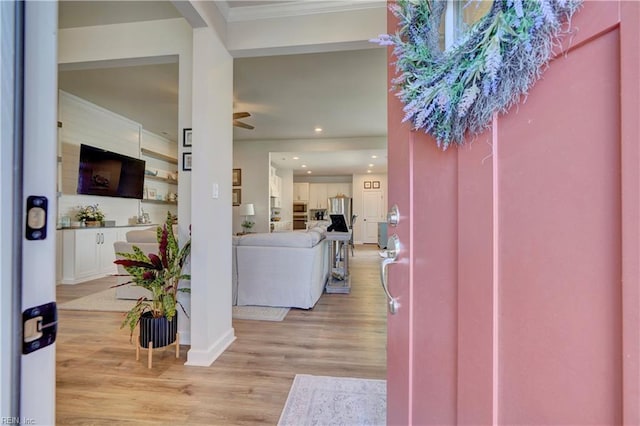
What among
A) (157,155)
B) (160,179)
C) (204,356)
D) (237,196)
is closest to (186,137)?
(204,356)

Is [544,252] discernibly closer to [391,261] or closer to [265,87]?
[391,261]

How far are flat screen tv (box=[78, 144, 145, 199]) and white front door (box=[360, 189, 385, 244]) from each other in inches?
269

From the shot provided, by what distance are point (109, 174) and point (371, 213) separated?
7539mm

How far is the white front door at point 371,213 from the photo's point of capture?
10.4 meters

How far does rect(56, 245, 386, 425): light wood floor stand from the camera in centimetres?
165

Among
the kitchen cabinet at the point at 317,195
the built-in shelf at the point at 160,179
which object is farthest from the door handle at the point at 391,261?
the kitchen cabinet at the point at 317,195

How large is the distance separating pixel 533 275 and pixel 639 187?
0.69 feet

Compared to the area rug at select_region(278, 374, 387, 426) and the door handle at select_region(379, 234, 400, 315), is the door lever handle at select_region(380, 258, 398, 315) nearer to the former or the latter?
the door handle at select_region(379, 234, 400, 315)

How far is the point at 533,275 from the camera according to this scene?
1.71 ft

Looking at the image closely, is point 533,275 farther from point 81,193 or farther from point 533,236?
point 81,193

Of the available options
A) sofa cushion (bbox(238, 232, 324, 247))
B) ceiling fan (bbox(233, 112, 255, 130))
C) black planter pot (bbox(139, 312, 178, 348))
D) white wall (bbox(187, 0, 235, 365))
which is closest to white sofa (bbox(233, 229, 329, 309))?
sofa cushion (bbox(238, 232, 324, 247))

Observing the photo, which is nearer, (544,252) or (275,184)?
(544,252)

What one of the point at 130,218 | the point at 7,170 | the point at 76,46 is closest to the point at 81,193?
the point at 130,218

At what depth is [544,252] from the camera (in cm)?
51
